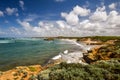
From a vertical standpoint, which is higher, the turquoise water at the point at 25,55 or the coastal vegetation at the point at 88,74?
the coastal vegetation at the point at 88,74

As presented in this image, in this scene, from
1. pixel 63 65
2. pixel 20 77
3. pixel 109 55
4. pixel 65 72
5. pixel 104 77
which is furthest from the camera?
pixel 109 55

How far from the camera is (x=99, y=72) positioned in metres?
7.32

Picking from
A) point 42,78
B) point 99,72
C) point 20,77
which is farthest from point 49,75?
point 20,77

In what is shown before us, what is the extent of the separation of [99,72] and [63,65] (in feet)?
7.94

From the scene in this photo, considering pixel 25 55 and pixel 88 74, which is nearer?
pixel 88 74

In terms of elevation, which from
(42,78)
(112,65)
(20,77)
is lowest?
(20,77)

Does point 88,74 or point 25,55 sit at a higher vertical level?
point 88,74

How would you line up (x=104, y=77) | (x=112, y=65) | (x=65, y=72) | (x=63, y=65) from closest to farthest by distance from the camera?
(x=104, y=77) → (x=65, y=72) → (x=112, y=65) → (x=63, y=65)

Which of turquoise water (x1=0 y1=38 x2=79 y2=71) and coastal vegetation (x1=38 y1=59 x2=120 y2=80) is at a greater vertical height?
coastal vegetation (x1=38 y1=59 x2=120 y2=80)

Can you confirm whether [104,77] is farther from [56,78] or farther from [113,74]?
[56,78]

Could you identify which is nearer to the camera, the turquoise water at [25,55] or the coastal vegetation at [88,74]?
the coastal vegetation at [88,74]

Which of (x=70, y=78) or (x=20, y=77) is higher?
(x=70, y=78)

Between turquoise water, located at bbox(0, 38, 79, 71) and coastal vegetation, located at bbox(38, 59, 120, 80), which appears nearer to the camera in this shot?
coastal vegetation, located at bbox(38, 59, 120, 80)

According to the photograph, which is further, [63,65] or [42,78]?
[63,65]
